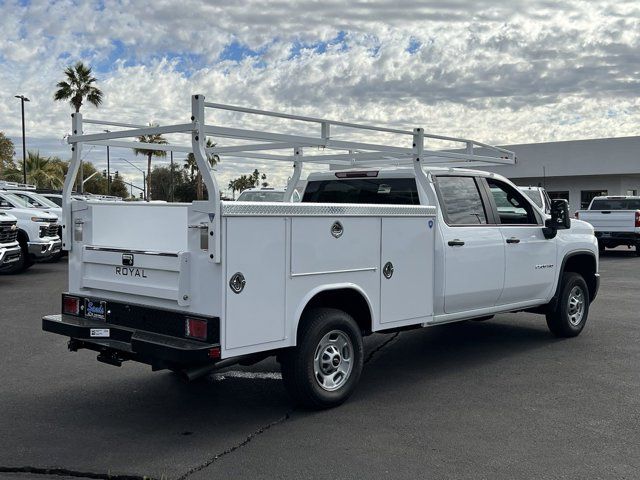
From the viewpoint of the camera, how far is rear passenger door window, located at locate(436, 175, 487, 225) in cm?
686

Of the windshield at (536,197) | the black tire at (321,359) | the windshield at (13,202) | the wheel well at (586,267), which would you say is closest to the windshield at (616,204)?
the windshield at (536,197)

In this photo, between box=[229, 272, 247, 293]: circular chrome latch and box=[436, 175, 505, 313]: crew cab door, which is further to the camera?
box=[436, 175, 505, 313]: crew cab door

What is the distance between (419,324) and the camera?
647cm

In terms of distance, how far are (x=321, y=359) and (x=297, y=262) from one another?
0.86 metres

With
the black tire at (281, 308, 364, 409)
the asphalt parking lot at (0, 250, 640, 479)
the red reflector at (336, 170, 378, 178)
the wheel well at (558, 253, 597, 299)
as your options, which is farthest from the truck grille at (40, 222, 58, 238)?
the black tire at (281, 308, 364, 409)

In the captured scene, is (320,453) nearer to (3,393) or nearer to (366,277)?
(366,277)

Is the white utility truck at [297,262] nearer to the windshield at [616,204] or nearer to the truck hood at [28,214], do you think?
the truck hood at [28,214]

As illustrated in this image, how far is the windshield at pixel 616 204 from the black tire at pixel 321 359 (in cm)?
1807

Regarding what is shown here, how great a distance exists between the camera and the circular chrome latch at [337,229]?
18.1 ft

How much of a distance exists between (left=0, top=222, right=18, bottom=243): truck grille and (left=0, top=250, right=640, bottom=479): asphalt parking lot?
5534mm

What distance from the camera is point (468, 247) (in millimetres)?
6859

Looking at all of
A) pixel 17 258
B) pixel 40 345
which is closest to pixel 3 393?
pixel 40 345

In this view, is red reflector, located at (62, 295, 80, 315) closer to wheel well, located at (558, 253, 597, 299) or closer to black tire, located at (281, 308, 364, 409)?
black tire, located at (281, 308, 364, 409)

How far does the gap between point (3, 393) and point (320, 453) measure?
312 cm
